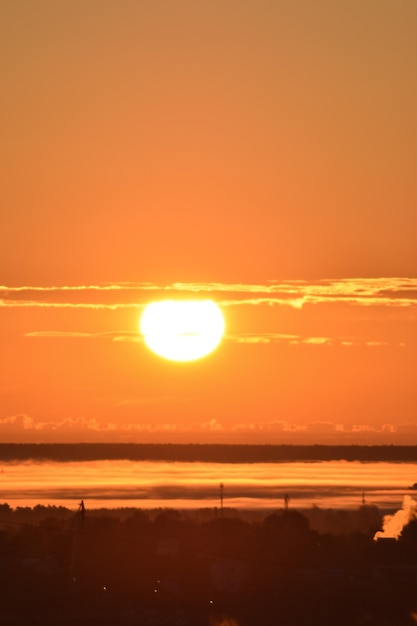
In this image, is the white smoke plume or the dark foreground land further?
the white smoke plume

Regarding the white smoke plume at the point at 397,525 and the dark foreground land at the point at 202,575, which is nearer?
the dark foreground land at the point at 202,575

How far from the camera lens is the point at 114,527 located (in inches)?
4929

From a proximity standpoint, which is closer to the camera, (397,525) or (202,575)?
(202,575)

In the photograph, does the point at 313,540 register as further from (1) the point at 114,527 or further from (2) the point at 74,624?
(2) the point at 74,624

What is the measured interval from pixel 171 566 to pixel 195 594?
4.60 m

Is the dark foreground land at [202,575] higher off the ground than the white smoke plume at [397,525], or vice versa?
the white smoke plume at [397,525]

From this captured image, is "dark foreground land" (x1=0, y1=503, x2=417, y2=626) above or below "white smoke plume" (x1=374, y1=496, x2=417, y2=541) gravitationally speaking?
below

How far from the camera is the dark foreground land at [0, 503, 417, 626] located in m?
100

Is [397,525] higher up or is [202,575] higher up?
[397,525]

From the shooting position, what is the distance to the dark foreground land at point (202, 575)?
10012cm

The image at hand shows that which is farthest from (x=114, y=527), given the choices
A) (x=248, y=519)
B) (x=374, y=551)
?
(x=248, y=519)

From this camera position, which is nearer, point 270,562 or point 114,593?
point 114,593

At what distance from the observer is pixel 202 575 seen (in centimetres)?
11250

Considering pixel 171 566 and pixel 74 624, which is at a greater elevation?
pixel 171 566
